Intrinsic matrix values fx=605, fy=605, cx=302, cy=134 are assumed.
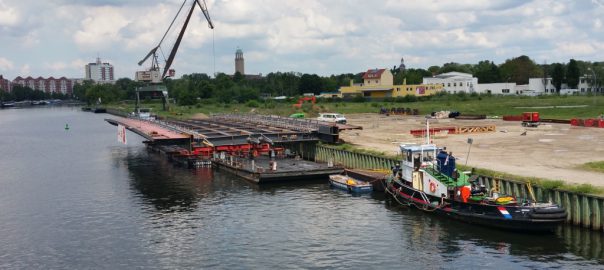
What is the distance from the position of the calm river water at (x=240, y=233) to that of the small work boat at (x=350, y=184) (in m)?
1.20

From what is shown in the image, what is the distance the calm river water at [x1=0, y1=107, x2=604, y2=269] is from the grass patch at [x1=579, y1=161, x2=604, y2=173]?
1430 centimetres

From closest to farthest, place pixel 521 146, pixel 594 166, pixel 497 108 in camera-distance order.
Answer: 1. pixel 594 166
2. pixel 521 146
3. pixel 497 108

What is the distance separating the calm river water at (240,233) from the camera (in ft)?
116

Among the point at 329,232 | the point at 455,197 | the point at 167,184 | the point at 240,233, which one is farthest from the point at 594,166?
the point at 167,184

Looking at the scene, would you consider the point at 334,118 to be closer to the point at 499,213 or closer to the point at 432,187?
the point at 432,187

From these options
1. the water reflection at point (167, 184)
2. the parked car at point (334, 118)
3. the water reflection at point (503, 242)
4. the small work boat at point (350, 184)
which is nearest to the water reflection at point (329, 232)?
the water reflection at point (503, 242)

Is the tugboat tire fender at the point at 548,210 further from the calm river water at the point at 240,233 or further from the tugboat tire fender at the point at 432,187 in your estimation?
the tugboat tire fender at the point at 432,187

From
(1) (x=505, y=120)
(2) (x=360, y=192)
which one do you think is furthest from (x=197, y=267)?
(1) (x=505, y=120)

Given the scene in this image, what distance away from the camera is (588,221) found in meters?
38.8

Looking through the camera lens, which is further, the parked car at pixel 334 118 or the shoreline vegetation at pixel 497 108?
the parked car at pixel 334 118

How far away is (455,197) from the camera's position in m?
42.6

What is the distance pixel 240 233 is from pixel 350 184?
16.4m

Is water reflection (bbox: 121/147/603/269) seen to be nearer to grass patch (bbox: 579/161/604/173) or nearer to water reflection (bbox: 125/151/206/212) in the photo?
water reflection (bbox: 125/151/206/212)

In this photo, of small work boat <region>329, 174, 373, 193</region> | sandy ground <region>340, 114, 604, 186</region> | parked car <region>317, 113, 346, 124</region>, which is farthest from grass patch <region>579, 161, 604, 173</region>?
parked car <region>317, 113, 346, 124</region>
